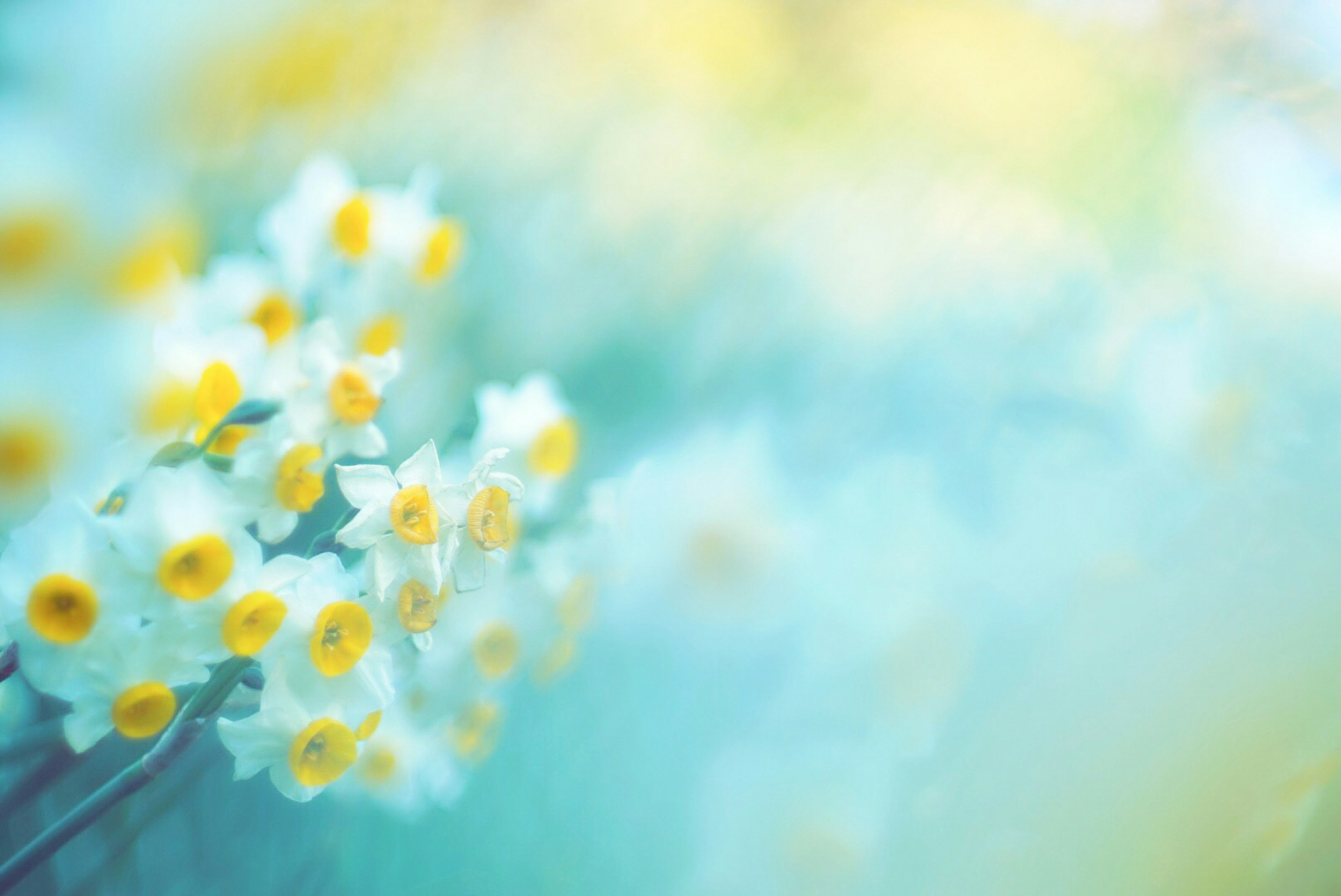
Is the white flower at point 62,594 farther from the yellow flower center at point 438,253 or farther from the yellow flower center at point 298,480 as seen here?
the yellow flower center at point 438,253

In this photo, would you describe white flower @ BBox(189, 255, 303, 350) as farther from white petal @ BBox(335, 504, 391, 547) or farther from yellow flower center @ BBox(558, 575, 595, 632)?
yellow flower center @ BBox(558, 575, 595, 632)

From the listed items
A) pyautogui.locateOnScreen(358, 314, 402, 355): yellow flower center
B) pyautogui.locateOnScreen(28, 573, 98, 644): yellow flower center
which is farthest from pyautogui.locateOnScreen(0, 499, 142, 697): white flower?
pyautogui.locateOnScreen(358, 314, 402, 355): yellow flower center

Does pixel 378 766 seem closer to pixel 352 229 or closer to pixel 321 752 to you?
pixel 321 752

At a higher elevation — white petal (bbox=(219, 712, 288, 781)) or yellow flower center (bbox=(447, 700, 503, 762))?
yellow flower center (bbox=(447, 700, 503, 762))

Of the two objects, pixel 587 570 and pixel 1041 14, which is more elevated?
pixel 1041 14

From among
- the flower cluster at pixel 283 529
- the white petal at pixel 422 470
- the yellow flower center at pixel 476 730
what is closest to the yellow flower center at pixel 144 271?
the flower cluster at pixel 283 529

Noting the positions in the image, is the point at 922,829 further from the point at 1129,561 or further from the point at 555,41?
the point at 555,41

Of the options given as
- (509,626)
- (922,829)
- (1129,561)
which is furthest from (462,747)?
(1129,561)
